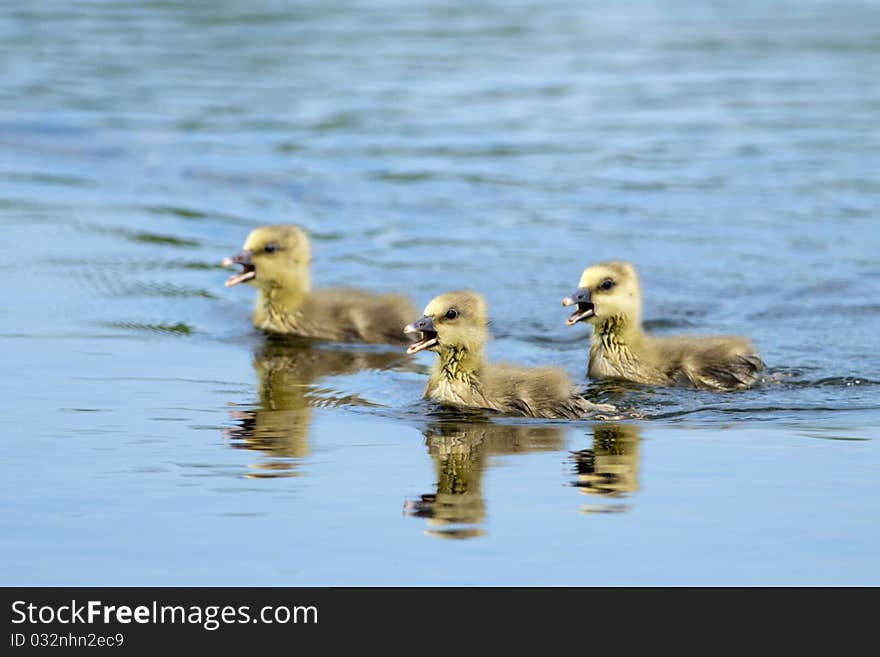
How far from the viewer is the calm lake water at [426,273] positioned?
6.89 metres

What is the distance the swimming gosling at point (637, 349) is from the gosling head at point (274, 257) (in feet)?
7.48

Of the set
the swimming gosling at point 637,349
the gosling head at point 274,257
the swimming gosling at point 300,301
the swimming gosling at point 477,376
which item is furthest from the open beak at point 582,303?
the gosling head at point 274,257

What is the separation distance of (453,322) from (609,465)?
1.53 metres

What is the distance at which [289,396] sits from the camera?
9.71 m

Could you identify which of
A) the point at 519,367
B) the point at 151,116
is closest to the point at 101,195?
the point at 151,116

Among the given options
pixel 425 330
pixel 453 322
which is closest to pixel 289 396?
pixel 425 330

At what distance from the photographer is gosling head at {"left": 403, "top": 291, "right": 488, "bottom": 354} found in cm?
921

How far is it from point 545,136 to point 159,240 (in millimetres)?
5387

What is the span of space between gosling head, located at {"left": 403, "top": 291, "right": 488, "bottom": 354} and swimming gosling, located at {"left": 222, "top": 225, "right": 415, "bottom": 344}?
215 centimetres

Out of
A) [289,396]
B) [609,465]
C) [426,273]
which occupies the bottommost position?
[609,465]

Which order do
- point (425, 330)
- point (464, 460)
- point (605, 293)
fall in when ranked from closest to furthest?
point (464, 460)
point (425, 330)
point (605, 293)

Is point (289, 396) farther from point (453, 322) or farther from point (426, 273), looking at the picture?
point (426, 273)
